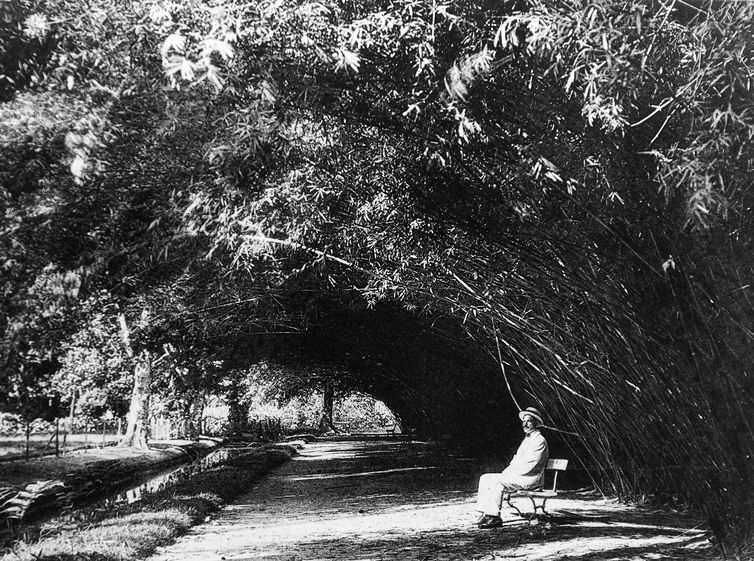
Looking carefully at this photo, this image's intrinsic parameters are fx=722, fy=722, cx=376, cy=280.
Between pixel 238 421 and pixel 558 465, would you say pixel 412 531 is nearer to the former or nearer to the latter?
pixel 558 465

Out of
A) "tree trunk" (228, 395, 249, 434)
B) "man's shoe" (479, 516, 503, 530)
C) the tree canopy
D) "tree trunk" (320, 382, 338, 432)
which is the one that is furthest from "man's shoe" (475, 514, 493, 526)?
"tree trunk" (228, 395, 249, 434)

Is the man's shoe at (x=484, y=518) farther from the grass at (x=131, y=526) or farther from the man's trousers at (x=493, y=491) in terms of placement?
the grass at (x=131, y=526)

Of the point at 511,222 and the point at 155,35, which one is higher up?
the point at 155,35

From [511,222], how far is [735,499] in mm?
2079

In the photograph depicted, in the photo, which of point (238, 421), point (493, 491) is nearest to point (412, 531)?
point (493, 491)

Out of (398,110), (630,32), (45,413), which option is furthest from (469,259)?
(45,413)

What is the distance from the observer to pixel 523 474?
18.5 ft

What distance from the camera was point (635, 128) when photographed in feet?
11.6

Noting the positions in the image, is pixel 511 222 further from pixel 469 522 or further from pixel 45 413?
pixel 45 413

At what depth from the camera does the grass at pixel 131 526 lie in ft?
15.3

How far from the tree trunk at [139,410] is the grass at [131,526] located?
3.68 m

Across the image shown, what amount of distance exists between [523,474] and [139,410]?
10172 millimetres

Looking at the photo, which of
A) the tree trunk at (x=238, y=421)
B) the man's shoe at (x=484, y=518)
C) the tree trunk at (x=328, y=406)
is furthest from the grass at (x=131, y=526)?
the tree trunk at (x=238, y=421)

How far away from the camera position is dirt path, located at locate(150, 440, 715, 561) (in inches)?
192
